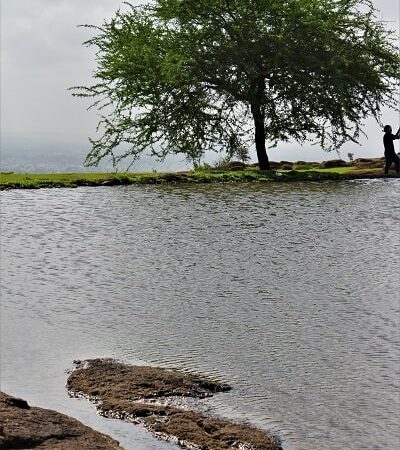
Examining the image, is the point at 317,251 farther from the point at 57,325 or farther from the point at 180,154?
the point at 180,154

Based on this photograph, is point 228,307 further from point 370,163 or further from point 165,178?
point 370,163

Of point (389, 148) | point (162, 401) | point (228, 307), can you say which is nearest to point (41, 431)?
point (162, 401)

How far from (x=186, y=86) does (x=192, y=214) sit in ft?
51.4

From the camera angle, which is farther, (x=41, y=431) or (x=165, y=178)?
(x=165, y=178)

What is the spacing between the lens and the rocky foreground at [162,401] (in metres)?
8.23

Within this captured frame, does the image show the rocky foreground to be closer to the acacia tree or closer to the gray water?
the gray water

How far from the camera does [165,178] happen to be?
37.1 meters

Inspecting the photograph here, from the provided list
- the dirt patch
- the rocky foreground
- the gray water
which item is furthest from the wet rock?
the dirt patch

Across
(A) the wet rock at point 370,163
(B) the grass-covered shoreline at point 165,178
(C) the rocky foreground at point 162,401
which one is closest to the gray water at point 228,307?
(C) the rocky foreground at point 162,401

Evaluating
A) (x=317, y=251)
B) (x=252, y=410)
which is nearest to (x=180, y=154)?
(x=317, y=251)

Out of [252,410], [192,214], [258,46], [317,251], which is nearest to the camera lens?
[252,410]

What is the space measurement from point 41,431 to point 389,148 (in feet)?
108

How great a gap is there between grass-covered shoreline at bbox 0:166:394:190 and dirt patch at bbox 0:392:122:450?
83.0 feet

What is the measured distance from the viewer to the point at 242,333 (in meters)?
12.6
